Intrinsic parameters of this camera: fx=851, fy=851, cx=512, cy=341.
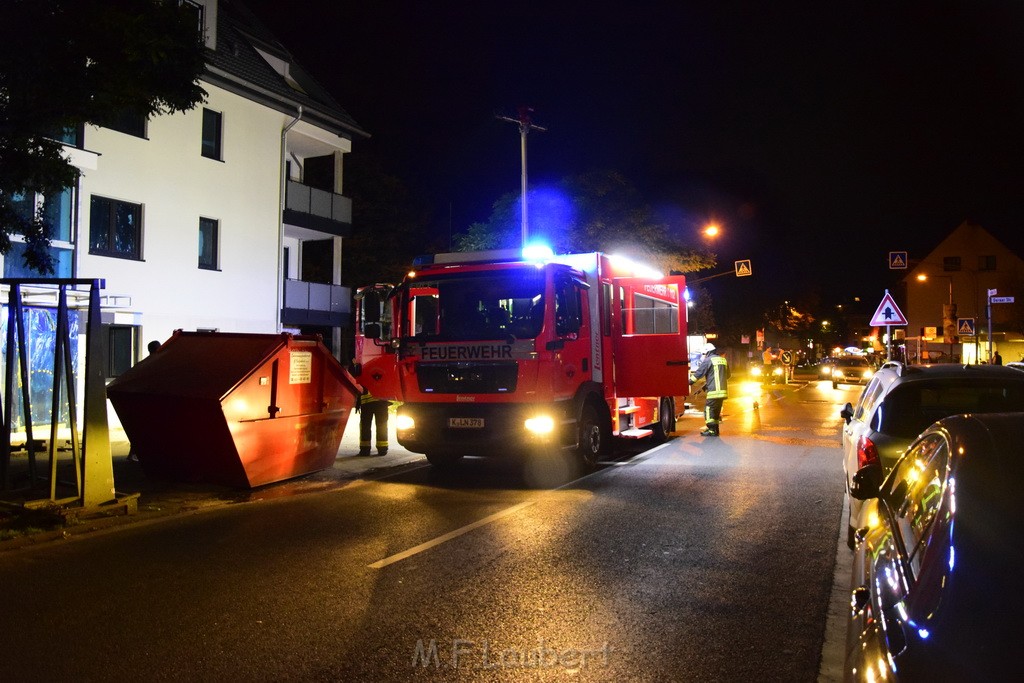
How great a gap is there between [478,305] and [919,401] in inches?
223

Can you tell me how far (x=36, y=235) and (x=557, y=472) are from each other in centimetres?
686

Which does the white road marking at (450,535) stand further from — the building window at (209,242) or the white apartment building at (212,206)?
the building window at (209,242)

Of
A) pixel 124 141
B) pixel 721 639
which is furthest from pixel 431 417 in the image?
pixel 124 141

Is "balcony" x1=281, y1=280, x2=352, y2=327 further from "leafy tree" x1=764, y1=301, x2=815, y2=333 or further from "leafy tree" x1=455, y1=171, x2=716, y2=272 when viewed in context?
"leafy tree" x1=764, y1=301, x2=815, y2=333

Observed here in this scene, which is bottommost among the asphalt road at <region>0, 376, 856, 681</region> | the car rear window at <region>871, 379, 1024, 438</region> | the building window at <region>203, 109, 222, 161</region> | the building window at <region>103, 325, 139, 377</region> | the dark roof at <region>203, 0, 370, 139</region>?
the asphalt road at <region>0, 376, 856, 681</region>

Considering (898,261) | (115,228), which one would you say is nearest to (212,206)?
(115,228)

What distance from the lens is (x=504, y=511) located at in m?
8.57

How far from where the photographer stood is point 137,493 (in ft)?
28.5

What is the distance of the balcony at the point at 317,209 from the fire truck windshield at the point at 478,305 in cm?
1402

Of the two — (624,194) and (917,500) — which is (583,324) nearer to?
(917,500)

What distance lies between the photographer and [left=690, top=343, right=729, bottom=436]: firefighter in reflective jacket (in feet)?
51.1

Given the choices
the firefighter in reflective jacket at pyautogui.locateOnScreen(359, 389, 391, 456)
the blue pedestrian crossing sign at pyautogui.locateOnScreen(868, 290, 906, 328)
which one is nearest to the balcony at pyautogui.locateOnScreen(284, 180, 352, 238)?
the firefighter in reflective jacket at pyautogui.locateOnScreen(359, 389, 391, 456)

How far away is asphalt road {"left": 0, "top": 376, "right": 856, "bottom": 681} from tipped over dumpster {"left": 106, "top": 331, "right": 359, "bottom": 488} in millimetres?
829

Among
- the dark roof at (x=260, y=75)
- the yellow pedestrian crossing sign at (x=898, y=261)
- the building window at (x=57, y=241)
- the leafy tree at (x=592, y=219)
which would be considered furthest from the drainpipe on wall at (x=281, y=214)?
the yellow pedestrian crossing sign at (x=898, y=261)
